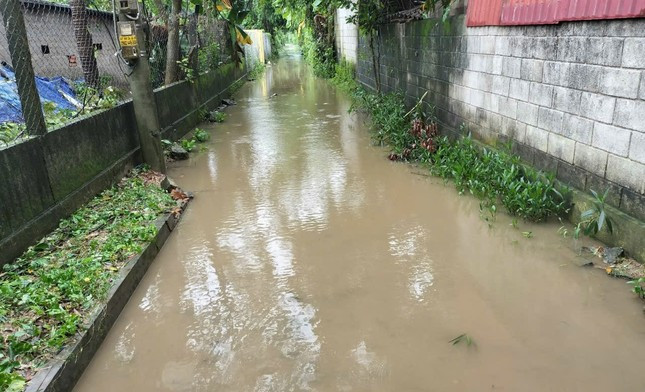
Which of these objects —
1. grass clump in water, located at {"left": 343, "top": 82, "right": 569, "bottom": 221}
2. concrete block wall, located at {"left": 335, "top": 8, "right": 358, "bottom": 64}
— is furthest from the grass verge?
concrete block wall, located at {"left": 335, "top": 8, "right": 358, "bottom": 64}

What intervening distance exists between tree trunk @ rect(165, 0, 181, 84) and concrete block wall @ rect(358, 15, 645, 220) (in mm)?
4414

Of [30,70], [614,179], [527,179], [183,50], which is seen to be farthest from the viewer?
[183,50]

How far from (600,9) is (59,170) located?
4702 mm

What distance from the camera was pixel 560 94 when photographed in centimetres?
444

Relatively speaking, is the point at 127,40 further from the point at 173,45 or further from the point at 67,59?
the point at 67,59

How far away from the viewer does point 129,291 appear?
12.1 ft

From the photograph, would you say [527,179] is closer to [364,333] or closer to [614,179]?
[614,179]

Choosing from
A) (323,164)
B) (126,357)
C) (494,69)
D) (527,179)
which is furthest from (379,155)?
(126,357)

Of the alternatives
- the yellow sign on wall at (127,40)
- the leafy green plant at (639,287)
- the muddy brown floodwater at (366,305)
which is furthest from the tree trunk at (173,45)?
the leafy green plant at (639,287)

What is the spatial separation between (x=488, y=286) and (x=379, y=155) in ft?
13.4

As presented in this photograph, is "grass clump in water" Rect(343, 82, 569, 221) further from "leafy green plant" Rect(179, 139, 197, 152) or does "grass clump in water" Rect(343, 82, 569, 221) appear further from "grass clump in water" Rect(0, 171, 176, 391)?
"grass clump in water" Rect(0, 171, 176, 391)

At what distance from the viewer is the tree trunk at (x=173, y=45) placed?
27.9 feet

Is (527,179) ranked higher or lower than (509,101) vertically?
lower

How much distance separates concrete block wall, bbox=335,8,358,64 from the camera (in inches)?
597
